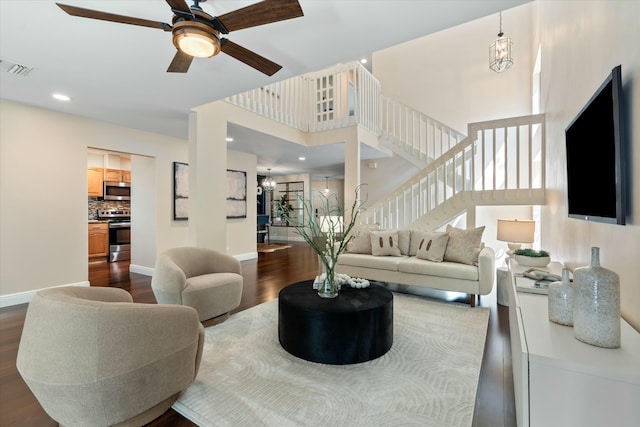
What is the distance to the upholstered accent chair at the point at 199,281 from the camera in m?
2.75

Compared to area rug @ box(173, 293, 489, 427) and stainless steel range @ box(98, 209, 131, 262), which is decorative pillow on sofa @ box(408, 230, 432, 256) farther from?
stainless steel range @ box(98, 209, 131, 262)

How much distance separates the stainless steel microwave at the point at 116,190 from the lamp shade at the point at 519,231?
7987mm

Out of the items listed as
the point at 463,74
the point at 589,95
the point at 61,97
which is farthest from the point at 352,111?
the point at 61,97

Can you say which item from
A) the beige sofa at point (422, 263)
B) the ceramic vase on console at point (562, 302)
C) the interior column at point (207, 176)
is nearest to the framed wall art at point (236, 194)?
the interior column at point (207, 176)

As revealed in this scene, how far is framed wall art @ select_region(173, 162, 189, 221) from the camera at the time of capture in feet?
17.6

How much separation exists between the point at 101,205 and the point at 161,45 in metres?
6.25

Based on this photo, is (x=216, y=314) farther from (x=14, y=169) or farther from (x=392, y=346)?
(x=14, y=169)

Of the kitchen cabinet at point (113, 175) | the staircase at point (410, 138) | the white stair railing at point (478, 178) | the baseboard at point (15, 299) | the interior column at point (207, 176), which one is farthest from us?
the kitchen cabinet at point (113, 175)

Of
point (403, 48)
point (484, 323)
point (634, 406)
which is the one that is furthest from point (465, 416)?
point (403, 48)

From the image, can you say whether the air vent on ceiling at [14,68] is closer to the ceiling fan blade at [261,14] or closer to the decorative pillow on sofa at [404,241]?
the ceiling fan blade at [261,14]

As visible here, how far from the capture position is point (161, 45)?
2.37 meters

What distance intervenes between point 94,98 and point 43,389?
3.35 metres

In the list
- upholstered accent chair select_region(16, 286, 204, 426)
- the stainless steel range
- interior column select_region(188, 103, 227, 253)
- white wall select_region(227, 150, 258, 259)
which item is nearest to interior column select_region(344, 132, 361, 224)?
interior column select_region(188, 103, 227, 253)

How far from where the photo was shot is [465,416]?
5.28 feet
